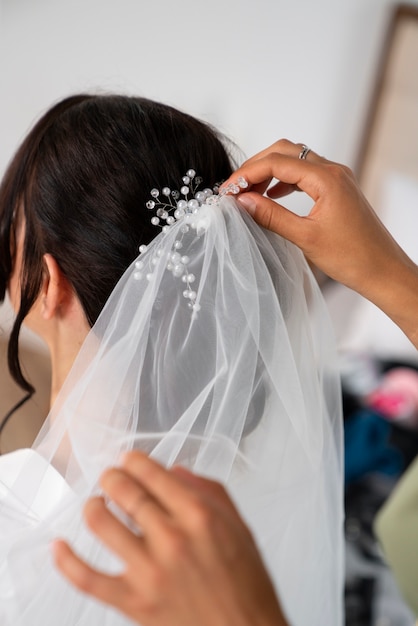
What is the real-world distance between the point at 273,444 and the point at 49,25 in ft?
3.44

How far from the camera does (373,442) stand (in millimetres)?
1914

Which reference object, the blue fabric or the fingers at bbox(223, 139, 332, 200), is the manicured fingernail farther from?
the blue fabric

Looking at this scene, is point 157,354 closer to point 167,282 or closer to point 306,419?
point 167,282

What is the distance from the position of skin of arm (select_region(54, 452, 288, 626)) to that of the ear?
462 mm

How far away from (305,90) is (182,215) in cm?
134

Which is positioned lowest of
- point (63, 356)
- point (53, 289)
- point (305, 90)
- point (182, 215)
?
point (63, 356)

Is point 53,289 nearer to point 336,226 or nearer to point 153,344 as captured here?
point 153,344

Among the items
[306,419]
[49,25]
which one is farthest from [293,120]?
[306,419]

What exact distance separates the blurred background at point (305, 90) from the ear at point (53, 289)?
1.20 ft

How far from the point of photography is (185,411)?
741 millimetres

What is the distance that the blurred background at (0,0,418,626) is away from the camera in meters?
1.41

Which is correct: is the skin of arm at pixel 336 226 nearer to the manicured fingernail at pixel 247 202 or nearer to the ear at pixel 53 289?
the manicured fingernail at pixel 247 202

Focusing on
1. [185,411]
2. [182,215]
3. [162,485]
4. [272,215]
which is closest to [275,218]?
[272,215]

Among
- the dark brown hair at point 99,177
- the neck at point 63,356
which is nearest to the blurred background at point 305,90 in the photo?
the neck at point 63,356
